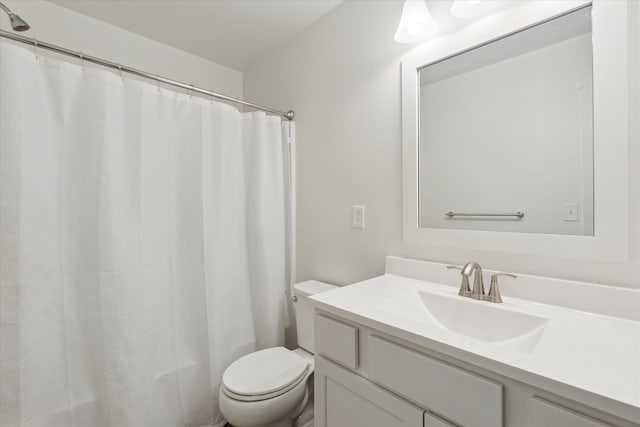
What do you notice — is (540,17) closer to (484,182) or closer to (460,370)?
(484,182)

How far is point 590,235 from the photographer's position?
2.98 ft

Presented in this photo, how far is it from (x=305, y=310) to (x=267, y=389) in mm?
495

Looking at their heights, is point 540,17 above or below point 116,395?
above

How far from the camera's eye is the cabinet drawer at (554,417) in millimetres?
533

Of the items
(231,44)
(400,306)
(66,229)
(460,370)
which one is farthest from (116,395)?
(231,44)

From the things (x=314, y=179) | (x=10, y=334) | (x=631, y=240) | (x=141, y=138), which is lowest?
(x=10, y=334)

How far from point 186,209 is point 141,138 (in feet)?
1.29

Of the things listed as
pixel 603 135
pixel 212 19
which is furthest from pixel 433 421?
pixel 212 19

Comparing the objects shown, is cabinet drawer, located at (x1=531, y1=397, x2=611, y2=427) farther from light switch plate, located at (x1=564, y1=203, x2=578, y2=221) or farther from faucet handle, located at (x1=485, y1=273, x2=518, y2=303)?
light switch plate, located at (x1=564, y1=203, x2=578, y2=221)

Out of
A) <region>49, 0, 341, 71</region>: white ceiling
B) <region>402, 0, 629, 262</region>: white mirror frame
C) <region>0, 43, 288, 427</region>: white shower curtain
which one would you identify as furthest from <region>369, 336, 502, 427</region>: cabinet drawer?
<region>49, 0, 341, 71</region>: white ceiling

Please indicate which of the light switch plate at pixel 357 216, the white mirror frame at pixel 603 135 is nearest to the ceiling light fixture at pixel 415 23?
the white mirror frame at pixel 603 135

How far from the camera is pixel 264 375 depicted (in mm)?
1333

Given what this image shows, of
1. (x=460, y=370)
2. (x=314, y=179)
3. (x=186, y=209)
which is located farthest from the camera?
(x=314, y=179)

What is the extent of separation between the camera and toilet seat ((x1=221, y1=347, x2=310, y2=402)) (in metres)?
1.23
